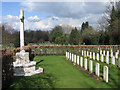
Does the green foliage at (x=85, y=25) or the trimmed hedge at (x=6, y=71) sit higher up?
the green foliage at (x=85, y=25)

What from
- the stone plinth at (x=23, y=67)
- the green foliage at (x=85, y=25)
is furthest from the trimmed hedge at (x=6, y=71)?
the green foliage at (x=85, y=25)

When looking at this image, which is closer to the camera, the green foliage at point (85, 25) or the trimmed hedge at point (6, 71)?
the trimmed hedge at point (6, 71)

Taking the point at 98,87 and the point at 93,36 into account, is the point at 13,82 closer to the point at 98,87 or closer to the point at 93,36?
the point at 98,87

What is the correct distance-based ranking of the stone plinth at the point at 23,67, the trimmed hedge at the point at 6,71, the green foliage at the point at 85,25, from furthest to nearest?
the green foliage at the point at 85,25 → the stone plinth at the point at 23,67 → the trimmed hedge at the point at 6,71

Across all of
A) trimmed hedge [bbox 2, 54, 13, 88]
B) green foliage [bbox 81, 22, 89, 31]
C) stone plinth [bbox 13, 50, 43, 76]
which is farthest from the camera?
green foliage [bbox 81, 22, 89, 31]

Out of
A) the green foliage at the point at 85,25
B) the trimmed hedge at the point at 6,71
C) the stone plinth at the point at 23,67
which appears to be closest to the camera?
the trimmed hedge at the point at 6,71

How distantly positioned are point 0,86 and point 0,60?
3.84 ft

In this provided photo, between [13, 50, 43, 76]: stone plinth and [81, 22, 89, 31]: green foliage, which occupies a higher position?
[81, 22, 89, 31]: green foliage

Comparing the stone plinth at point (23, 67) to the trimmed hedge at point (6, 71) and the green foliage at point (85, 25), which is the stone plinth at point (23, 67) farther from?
the green foliage at point (85, 25)

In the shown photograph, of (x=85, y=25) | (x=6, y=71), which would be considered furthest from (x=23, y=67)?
(x=85, y=25)

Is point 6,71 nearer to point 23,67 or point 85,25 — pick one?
point 23,67

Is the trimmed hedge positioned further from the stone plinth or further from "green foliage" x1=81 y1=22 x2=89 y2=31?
"green foliage" x1=81 y1=22 x2=89 y2=31

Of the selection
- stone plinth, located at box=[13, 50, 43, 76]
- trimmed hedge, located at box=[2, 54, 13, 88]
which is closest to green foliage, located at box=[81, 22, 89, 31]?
stone plinth, located at box=[13, 50, 43, 76]

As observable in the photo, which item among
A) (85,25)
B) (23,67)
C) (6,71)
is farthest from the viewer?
(85,25)
